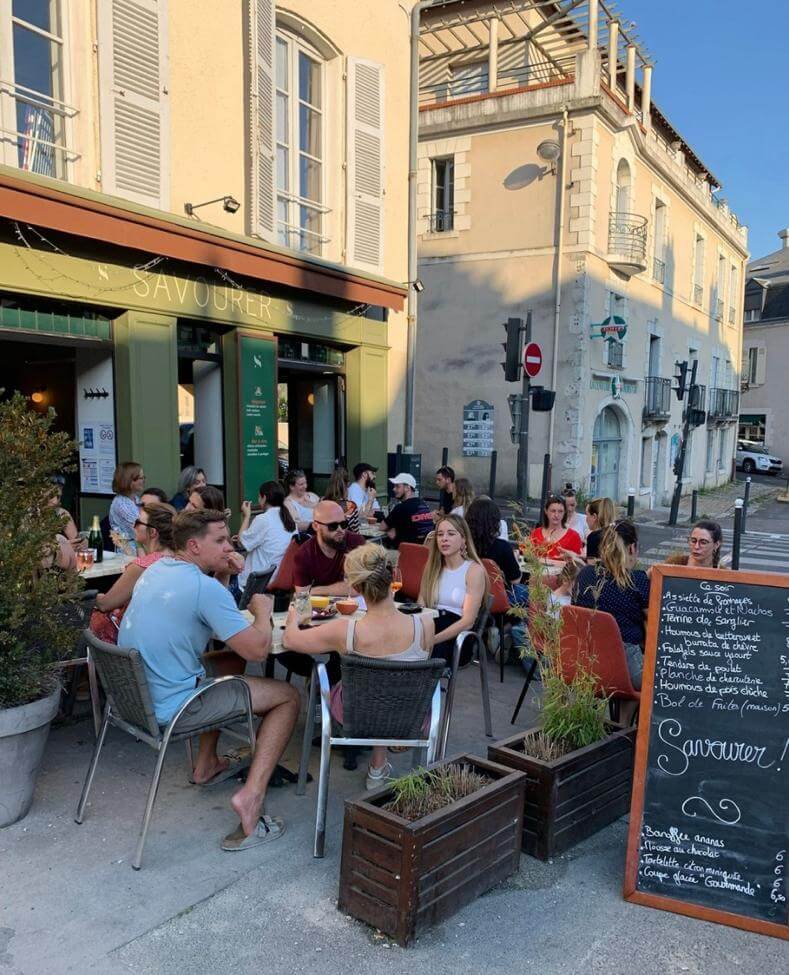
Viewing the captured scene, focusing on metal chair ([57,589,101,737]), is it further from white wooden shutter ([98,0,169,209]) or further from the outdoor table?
white wooden shutter ([98,0,169,209])

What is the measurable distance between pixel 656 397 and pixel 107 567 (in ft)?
61.7

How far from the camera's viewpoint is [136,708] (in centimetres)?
342

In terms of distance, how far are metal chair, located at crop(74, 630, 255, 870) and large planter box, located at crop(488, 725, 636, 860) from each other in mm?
1248

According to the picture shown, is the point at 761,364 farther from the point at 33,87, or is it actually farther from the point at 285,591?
the point at 285,591

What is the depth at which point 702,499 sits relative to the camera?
2519cm

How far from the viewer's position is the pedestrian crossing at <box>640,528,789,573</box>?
1295 cm

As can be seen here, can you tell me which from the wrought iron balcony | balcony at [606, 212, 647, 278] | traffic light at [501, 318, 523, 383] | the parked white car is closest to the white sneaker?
traffic light at [501, 318, 523, 383]

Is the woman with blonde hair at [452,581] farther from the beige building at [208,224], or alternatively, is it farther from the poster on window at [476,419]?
the poster on window at [476,419]

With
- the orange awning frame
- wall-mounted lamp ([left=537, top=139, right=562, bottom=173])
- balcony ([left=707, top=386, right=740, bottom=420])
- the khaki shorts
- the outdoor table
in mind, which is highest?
wall-mounted lamp ([left=537, top=139, right=562, bottom=173])

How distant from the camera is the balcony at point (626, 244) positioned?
18219 millimetres

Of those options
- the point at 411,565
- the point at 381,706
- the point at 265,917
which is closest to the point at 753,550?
the point at 411,565

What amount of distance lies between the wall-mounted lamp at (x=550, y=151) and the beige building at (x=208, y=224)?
20.5ft

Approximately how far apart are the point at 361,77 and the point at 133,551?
7329mm

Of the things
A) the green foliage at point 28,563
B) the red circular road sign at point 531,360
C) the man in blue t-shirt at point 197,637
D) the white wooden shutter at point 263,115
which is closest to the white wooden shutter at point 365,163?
the white wooden shutter at point 263,115
